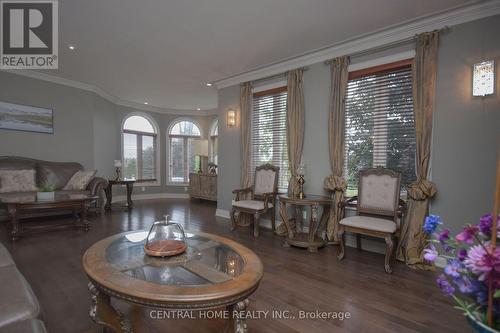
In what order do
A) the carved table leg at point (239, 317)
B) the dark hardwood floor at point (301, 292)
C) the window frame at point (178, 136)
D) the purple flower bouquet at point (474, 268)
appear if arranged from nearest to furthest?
the purple flower bouquet at point (474, 268), the carved table leg at point (239, 317), the dark hardwood floor at point (301, 292), the window frame at point (178, 136)

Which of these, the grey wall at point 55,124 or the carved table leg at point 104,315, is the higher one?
the grey wall at point 55,124

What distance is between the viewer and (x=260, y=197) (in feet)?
14.1

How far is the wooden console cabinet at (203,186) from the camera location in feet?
22.5

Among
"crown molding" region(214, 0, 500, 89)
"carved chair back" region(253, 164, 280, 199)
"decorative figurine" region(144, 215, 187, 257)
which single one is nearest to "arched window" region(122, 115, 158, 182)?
"carved chair back" region(253, 164, 280, 199)

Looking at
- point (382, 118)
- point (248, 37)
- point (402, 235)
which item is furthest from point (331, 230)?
point (248, 37)

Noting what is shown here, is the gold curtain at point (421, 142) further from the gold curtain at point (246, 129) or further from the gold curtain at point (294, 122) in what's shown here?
the gold curtain at point (246, 129)

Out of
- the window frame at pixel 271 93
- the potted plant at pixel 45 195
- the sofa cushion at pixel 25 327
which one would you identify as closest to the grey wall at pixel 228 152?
the window frame at pixel 271 93

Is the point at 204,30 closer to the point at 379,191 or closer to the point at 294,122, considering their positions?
the point at 294,122

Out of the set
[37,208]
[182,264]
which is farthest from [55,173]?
[182,264]

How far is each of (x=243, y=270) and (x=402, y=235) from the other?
93.7 inches

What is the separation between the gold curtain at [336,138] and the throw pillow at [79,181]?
4.49m

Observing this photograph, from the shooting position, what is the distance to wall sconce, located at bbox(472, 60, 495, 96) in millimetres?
2461

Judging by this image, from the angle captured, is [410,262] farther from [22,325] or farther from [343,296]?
[22,325]

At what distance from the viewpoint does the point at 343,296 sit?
6.89 feet
